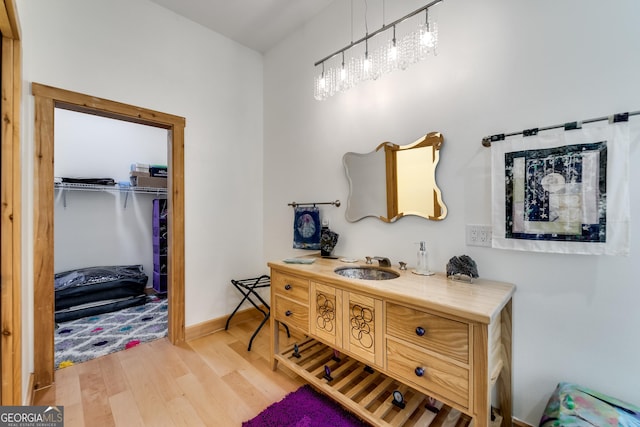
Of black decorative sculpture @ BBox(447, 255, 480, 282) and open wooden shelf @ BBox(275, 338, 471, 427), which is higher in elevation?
black decorative sculpture @ BBox(447, 255, 480, 282)

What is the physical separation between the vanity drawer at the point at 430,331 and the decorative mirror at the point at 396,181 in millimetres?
655

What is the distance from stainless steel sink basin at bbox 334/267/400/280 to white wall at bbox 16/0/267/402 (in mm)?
1427

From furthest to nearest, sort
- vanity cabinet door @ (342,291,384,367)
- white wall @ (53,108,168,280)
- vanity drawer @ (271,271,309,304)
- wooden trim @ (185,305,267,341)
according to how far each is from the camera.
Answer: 1. white wall @ (53,108,168,280)
2. wooden trim @ (185,305,267,341)
3. vanity drawer @ (271,271,309,304)
4. vanity cabinet door @ (342,291,384,367)

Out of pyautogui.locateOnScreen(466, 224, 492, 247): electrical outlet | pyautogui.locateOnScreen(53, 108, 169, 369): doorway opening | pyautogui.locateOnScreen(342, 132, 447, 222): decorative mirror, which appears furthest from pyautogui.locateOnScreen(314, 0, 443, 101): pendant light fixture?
pyautogui.locateOnScreen(53, 108, 169, 369): doorway opening

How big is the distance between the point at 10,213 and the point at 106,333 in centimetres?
187

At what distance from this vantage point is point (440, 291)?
1.26m

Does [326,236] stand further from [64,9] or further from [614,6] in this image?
[64,9]

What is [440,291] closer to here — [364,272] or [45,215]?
[364,272]

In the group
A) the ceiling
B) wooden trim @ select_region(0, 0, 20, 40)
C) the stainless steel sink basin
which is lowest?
the stainless steel sink basin

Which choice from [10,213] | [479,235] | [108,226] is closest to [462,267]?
[479,235]

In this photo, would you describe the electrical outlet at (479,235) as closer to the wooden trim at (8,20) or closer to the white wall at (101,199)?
the wooden trim at (8,20)

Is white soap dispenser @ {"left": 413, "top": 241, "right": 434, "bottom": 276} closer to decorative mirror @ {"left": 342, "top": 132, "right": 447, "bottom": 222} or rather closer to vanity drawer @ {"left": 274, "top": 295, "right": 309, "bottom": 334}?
decorative mirror @ {"left": 342, "top": 132, "right": 447, "bottom": 222}

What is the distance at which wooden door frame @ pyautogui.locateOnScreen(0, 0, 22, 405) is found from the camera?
117 cm

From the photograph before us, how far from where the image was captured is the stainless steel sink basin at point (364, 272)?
1740mm
